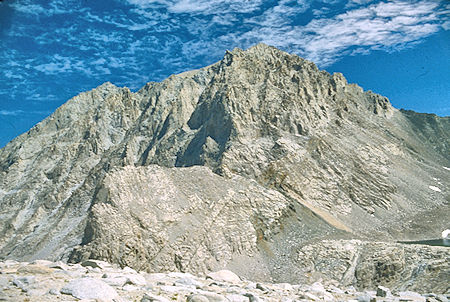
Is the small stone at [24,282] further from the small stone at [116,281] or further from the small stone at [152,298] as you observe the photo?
the small stone at [152,298]

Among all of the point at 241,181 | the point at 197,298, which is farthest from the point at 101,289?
the point at 241,181

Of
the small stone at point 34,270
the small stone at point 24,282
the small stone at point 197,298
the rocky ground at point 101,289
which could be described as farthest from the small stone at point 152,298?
the small stone at point 34,270

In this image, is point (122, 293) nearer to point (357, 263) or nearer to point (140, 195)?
point (140, 195)

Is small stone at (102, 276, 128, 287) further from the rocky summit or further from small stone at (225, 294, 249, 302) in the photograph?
small stone at (225, 294, 249, 302)

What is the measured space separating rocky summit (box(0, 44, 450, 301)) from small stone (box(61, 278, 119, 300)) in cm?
9

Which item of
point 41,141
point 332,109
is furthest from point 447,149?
point 41,141

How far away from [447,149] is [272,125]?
81631mm

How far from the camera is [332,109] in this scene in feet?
311

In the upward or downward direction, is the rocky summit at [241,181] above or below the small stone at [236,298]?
above

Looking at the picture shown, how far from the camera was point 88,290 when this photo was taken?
35.7 feet

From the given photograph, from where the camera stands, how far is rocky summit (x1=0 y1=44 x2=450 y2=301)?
35750mm

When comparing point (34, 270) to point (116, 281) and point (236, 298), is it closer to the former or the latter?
point (116, 281)

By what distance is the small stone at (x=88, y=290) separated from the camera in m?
10.6

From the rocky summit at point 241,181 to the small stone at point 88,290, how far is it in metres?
0.09
